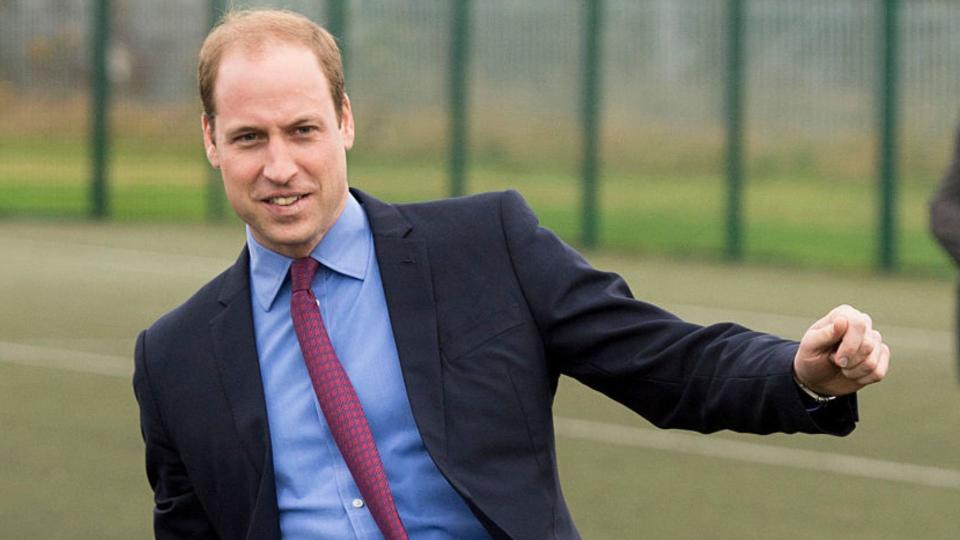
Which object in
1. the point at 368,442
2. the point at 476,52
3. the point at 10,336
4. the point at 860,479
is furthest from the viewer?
the point at 476,52

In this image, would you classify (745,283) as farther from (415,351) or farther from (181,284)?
(415,351)

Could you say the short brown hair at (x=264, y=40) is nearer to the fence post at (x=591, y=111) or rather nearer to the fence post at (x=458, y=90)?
the fence post at (x=591, y=111)

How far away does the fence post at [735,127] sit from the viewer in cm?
1755

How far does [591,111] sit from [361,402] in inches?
593

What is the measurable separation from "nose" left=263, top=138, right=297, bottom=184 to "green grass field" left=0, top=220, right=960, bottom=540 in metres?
4.27

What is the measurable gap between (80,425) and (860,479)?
3594 millimetres

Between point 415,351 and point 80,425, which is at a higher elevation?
point 415,351

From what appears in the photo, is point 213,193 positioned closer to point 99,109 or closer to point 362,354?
point 99,109

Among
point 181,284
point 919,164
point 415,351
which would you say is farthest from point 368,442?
point 919,164

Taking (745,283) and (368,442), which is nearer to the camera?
(368,442)

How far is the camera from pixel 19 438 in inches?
373

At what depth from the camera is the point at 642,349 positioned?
141 inches

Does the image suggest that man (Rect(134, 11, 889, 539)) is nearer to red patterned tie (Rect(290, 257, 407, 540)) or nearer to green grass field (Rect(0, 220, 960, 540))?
red patterned tie (Rect(290, 257, 407, 540))

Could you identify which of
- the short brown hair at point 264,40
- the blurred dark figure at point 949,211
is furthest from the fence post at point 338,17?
the short brown hair at point 264,40
